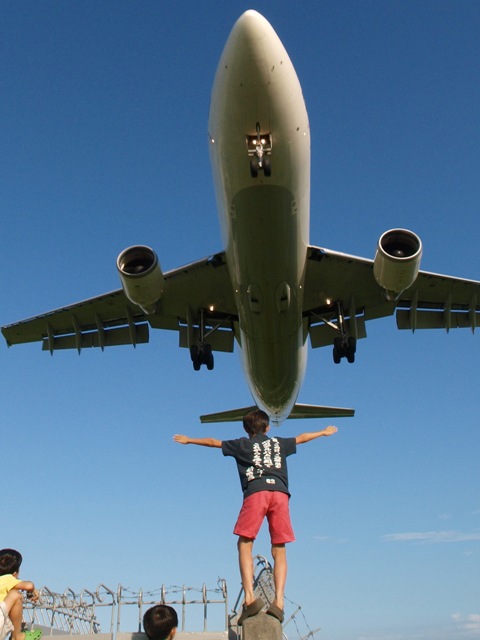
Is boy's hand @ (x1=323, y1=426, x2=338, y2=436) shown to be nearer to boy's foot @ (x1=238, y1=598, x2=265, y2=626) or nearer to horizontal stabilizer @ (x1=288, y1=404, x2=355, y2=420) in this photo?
boy's foot @ (x1=238, y1=598, x2=265, y2=626)

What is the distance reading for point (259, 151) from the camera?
540 inches

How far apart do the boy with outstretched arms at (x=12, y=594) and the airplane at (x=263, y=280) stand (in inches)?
417

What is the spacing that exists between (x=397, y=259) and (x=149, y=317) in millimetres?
8926

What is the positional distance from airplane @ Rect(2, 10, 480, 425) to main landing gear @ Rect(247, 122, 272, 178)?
2 centimetres

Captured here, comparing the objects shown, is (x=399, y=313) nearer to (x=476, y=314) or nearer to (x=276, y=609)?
(x=476, y=314)

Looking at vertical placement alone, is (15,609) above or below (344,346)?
below

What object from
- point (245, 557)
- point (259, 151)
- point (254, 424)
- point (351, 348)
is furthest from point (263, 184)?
point (245, 557)

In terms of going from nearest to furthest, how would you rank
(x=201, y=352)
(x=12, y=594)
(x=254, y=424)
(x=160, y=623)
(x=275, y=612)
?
(x=160, y=623)
(x=12, y=594)
(x=275, y=612)
(x=254, y=424)
(x=201, y=352)

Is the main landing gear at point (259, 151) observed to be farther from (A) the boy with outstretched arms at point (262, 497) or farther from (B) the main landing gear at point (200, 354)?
(A) the boy with outstretched arms at point (262, 497)

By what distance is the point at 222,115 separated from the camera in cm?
1380

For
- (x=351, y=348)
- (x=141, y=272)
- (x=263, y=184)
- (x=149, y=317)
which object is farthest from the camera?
(x=149, y=317)

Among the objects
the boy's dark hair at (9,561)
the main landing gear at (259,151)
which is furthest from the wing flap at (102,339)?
the boy's dark hair at (9,561)

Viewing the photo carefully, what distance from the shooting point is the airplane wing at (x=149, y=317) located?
1881 cm

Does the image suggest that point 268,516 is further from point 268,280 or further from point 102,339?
point 102,339
